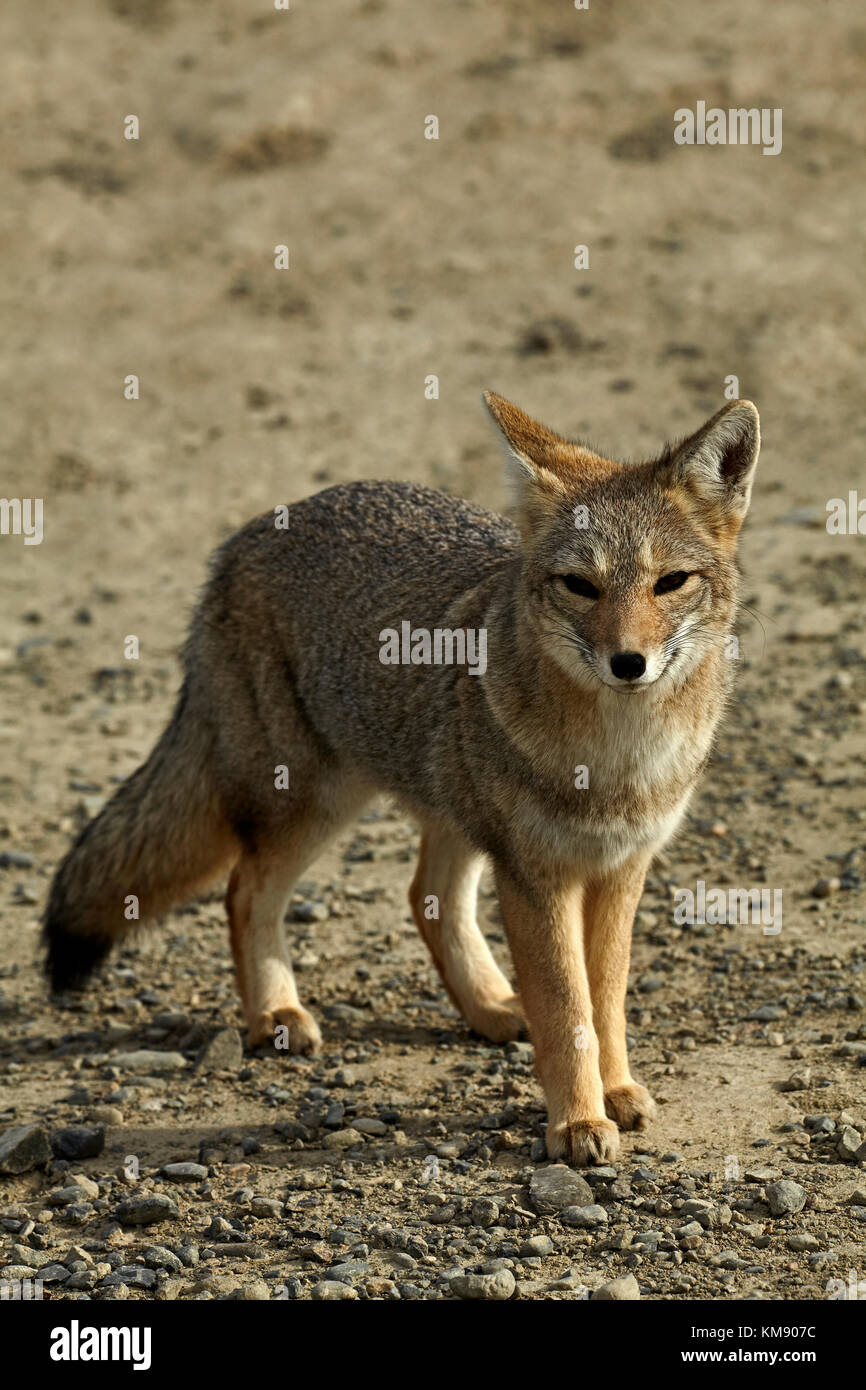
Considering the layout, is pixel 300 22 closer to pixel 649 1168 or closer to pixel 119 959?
pixel 119 959

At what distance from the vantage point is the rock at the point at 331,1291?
170 inches

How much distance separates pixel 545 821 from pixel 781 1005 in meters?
1.52

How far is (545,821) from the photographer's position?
5125 mm

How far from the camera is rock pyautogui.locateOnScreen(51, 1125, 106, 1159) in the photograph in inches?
213

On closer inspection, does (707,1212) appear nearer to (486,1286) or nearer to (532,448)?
(486,1286)

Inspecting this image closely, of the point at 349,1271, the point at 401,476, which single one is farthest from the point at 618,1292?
the point at 401,476

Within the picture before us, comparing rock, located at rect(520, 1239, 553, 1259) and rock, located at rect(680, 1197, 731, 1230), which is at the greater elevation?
rock, located at rect(680, 1197, 731, 1230)

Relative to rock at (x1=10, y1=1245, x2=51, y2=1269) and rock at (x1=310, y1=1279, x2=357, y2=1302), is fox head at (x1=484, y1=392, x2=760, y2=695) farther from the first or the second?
rock at (x1=10, y1=1245, x2=51, y2=1269)

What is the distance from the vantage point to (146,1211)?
16.1ft

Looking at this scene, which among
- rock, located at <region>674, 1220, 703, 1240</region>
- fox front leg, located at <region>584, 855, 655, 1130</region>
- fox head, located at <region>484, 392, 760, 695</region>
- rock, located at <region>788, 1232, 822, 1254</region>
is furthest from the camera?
fox front leg, located at <region>584, 855, 655, 1130</region>

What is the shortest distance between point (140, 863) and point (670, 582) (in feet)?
8.39

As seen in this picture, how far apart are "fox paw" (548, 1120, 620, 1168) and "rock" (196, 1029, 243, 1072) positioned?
1460mm

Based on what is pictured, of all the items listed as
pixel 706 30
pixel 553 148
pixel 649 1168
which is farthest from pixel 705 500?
pixel 706 30

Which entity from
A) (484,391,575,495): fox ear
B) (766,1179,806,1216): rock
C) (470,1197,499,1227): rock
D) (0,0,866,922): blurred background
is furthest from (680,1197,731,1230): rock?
(0,0,866,922): blurred background
